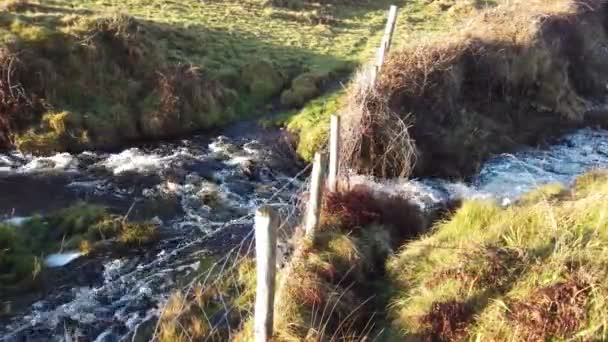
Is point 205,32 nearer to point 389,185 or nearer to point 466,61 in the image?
point 466,61

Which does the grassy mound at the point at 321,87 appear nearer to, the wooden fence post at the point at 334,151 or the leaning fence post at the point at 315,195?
the wooden fence post at the point at 334,151

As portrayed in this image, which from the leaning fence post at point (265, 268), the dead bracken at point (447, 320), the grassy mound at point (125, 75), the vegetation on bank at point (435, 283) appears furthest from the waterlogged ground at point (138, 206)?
the dead bracken at point (447, 320)

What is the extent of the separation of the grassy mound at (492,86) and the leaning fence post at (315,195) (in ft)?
20.7

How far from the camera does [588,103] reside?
2578 cm

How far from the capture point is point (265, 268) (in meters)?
7.39

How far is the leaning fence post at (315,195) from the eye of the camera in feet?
32.4

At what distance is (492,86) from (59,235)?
16.3 meters

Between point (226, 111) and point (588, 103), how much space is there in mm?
16440

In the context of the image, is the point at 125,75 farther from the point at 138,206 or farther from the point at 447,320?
the point at 447,320

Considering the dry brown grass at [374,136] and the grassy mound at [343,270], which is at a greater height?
the dry brown grass at [374,136]

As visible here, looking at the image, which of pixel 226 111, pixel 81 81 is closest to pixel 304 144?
pixel 226 111

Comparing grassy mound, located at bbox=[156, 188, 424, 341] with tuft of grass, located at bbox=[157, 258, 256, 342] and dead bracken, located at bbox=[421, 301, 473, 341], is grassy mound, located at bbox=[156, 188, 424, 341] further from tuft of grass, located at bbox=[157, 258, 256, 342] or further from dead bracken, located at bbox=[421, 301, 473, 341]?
dead bracken, located at bbox=[421, 301, 473, 341]

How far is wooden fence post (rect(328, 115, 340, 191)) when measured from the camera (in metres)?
11.1

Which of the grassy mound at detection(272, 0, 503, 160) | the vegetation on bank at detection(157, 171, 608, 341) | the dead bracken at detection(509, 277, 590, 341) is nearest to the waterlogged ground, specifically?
the grassy mound at detection(272, 0, 503, 160)
